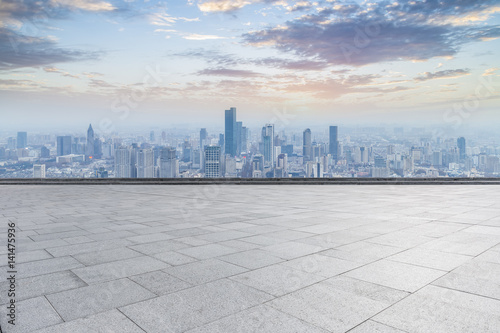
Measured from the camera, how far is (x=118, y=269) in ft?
20.9

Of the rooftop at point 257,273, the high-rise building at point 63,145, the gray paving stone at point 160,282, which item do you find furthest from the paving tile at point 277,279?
the high-rise building at point 63,145

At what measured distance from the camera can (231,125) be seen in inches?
2741

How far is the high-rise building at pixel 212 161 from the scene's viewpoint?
2981cm

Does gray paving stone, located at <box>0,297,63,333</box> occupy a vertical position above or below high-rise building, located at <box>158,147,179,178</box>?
below

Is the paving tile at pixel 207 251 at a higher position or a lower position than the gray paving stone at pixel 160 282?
higher

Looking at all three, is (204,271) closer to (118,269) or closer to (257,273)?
(257,273)

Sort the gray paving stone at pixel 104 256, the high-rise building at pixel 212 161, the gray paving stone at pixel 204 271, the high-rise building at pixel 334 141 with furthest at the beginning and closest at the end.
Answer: the high-rise building at pixel 334 141
the high-rise building at pixel 212 161
the gray paving stone at pixel 104 256
the gray paving stone at pixel 204 271

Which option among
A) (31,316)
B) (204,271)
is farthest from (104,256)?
(31,316)

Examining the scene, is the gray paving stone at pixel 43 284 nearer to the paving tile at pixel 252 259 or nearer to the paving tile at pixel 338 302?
the paving tile at pixel 252 259

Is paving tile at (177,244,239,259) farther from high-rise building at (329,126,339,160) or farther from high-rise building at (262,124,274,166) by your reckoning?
high-rise building at (329,126,339,160)

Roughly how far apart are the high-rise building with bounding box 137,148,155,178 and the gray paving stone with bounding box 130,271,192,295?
21.2m

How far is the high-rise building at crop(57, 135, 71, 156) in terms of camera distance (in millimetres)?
44491

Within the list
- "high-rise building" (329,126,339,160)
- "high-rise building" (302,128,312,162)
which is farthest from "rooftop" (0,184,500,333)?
"high-rise building" (329,126,339,160)

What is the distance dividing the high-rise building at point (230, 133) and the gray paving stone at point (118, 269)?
160 feet
